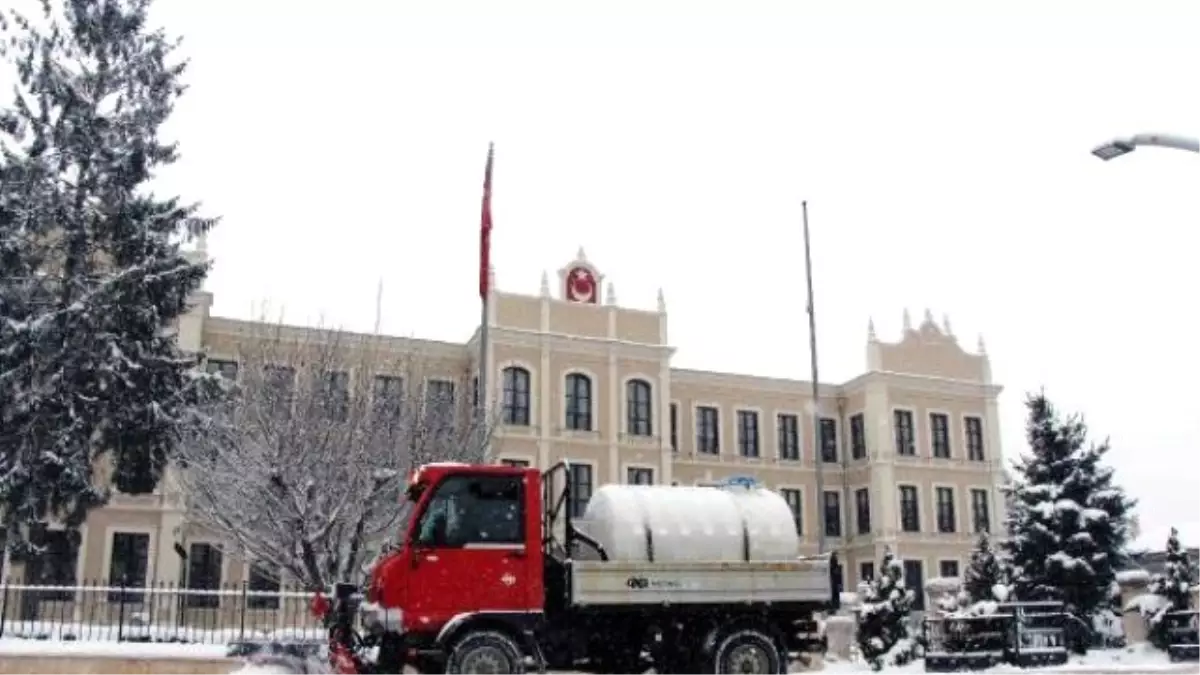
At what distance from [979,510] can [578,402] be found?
19.1 metres

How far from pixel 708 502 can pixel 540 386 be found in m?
26.7

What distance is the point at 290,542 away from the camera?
20.1 m

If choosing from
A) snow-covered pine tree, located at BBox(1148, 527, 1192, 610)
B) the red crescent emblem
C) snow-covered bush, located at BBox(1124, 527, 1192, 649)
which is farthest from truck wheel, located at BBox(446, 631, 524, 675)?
the red crescent emblem

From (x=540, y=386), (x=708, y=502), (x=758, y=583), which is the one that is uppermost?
(x=540, y=386)

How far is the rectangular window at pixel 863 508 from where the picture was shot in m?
47.3

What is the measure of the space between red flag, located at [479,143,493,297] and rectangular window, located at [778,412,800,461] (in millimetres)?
25367

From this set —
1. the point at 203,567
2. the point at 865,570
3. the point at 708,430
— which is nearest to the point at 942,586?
the point at 708,430

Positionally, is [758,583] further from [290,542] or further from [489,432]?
[489,432]

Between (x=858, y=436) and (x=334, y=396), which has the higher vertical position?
(x=858, y=436)

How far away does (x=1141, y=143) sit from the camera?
12.6 metres

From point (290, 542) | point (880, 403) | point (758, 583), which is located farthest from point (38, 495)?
point (880, 403)

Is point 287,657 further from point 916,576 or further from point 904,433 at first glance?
point 904,433

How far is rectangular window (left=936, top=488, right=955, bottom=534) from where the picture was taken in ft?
156

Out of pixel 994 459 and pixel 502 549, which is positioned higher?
pixel 994 459
